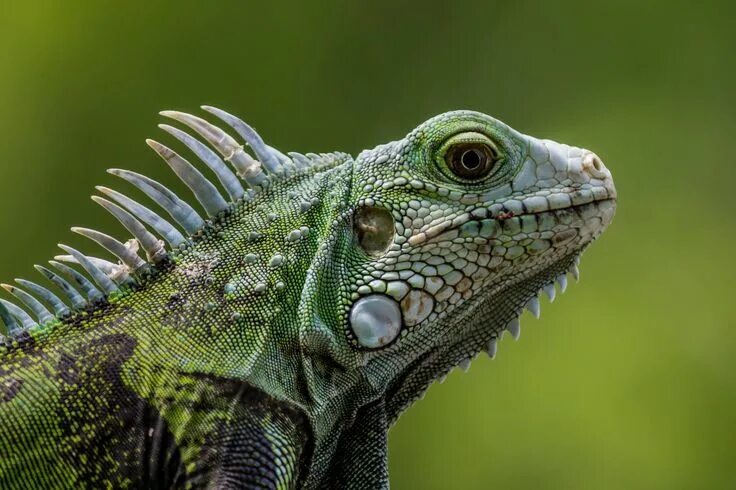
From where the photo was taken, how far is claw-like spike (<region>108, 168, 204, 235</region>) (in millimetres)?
2428

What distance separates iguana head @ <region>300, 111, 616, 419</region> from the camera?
231 cm

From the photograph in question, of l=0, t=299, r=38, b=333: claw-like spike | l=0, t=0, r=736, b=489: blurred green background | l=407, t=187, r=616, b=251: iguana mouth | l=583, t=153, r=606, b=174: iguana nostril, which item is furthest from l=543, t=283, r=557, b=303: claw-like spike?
l=0, t=0, r=736, b=489: blurred green background

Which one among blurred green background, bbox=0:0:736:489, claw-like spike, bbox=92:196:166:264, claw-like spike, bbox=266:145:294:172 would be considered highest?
blurred green background, bbox=0:0:736:489

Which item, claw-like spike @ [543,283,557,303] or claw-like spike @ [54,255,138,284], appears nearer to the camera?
claw-like spike @ [54,255,138,284]

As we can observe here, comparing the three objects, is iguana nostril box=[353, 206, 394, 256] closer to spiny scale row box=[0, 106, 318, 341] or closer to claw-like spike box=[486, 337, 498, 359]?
spiny scale row box=[0, 106, 318, 341]

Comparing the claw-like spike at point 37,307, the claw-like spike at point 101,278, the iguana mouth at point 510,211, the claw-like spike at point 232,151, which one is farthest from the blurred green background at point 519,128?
the iguana mouth at point 510,211

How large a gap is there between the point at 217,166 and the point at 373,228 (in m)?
0.50

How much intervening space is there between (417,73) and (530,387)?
2.15 m

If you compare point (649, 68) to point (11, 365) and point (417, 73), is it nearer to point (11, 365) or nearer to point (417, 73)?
point (417, 73)

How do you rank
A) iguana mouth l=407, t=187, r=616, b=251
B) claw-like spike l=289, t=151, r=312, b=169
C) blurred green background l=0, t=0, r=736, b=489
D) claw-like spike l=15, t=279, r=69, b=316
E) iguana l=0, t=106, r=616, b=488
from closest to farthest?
iguana l=0, t=106, r=616, b=488
claw-like spike l=15, t=279, r=69, b=316
iguana mouth l=407, t=187, r=616, b=251
claw-like spike l=289, t=151, r=312, b=169
blurred green background l=0, t=0, r=736, b=489

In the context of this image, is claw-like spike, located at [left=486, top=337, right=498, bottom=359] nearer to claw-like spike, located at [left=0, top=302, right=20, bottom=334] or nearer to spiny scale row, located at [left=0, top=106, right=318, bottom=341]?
spiny scale row, located at [left=0, top=106, right=318, bottom=341]

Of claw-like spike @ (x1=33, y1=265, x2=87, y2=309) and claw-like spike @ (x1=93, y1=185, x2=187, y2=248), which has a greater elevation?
claw-like spike @ (x1=93, y1=185, x2=187, y2=248)

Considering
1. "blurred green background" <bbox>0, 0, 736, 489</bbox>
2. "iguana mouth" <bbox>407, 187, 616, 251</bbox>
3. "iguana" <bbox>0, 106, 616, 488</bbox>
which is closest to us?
"iguana" <bbox>0, 106, 616, 488</bbox>

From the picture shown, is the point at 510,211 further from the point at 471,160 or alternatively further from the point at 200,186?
the point at 200,186
